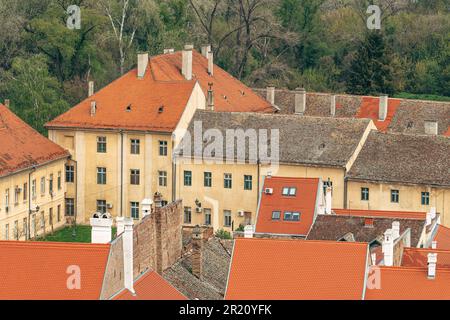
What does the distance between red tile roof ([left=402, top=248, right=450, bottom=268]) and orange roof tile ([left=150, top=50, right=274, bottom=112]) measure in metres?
25.0

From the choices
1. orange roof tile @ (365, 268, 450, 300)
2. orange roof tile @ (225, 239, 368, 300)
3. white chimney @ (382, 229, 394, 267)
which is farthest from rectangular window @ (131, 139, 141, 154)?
orange roof tile @ (365, 268, 450, 300)

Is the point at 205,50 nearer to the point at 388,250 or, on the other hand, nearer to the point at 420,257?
the point at 420,257

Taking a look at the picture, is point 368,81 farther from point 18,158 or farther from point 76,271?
point 76,271

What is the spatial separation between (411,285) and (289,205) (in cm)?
1607

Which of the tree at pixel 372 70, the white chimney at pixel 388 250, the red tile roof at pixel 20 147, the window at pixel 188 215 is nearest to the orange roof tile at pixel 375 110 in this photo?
the tree at pixel 372 70

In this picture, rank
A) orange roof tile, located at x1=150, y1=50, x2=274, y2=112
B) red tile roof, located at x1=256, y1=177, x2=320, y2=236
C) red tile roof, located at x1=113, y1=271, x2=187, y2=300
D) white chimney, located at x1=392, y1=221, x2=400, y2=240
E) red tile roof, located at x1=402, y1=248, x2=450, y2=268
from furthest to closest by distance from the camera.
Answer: orange roof tile, located at x1=150, y1=50, x2=274, y2=112 < red tile roof, located at x1=256, y1=177, x2=320, y2=236 < white chimney, located at x1=392, y1=221, x2=400, y2=240 < red tile roof, located at x1=402, y1=248, x2=450, y2=268 < red tile roof, located at x1=113, y1=271, x2=187, y2=300

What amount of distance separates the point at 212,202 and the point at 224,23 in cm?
3123

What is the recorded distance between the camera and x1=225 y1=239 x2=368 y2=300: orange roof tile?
39.3 metres

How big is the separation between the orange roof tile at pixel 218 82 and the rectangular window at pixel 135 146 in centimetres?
379

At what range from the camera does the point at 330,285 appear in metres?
39.4

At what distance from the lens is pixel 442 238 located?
174 ft

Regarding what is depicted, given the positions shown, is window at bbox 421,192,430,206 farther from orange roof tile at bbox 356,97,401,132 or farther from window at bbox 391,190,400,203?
orange roof tile at bbox 356,97,401,132

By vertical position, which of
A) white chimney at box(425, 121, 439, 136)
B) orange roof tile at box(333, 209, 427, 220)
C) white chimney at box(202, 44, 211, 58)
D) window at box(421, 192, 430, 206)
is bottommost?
orange roof tile at box(333, 209, 427, 220)
